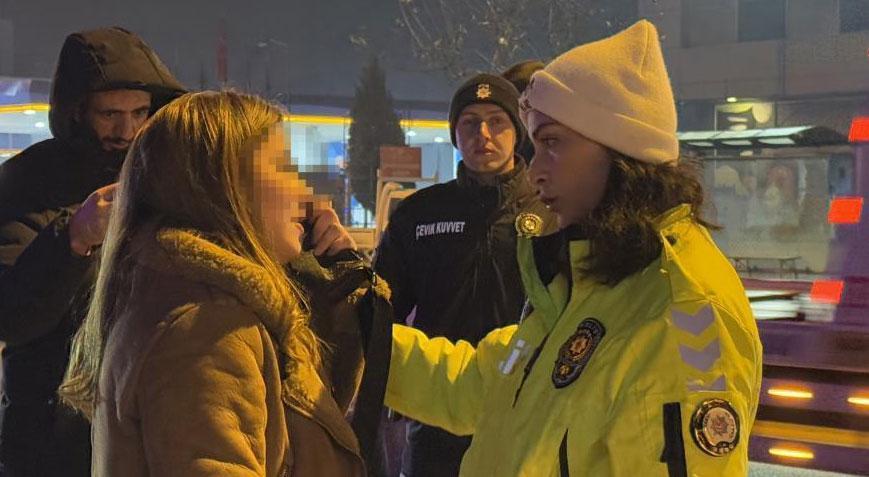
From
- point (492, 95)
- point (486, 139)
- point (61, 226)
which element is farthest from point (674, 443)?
point (492, 95)

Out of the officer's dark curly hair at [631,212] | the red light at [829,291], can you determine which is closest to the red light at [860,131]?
the red light at [829,291]

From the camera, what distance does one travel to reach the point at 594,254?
1.76 m

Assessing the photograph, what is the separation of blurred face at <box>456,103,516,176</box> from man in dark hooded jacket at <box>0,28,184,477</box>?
118 cm

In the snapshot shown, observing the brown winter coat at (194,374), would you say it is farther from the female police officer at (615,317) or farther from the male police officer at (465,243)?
the male police officer at (465,243)

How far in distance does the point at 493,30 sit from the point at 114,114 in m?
14.5

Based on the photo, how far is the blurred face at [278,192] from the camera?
1714 mm

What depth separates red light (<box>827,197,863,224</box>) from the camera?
4.66 metres

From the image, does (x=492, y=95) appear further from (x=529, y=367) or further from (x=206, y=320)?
(x=206, y=320)

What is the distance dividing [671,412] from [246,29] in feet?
69.2

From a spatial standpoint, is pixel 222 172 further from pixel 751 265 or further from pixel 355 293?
pixel 751 265

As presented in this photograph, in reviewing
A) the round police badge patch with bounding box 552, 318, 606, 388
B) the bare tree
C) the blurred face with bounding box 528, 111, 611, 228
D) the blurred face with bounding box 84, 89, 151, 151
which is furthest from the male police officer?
the bare tree

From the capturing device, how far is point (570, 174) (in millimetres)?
1868

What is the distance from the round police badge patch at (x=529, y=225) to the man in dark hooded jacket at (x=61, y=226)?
977mm

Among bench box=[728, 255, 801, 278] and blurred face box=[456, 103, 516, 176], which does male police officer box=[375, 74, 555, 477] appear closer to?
blurred face box=[456, 103, 516, 176]
